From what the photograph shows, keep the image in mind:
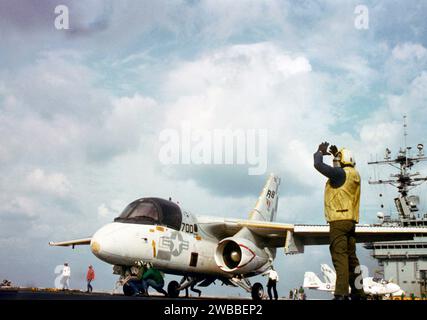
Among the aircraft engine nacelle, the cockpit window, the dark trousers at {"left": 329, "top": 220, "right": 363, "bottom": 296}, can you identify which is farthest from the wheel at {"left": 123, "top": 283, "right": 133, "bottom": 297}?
the dark trousers at {"left": 329, "top": 220, "right": 363, "bottom": 296}

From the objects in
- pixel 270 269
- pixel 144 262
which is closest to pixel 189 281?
pixel 270 269

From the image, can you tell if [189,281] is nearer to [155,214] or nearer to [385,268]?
[155,214]

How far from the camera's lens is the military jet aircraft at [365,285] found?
3868 centimetres

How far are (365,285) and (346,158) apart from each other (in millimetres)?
36775

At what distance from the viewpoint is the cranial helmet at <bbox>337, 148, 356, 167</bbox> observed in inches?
282

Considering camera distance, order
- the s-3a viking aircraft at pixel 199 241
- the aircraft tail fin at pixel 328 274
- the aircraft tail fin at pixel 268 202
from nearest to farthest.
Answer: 1. the s-3a viking aircraft at pixel 199 241
2. the aircraft tail fin at pixel 268 202
3. the aircraft tail fin at pixel 328 274

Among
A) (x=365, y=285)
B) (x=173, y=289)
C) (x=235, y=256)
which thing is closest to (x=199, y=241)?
(x=235, y=256)

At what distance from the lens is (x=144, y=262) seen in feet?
46.5

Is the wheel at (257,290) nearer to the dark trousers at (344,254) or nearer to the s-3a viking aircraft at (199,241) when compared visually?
the s-3a viking aircraft at (199,241)

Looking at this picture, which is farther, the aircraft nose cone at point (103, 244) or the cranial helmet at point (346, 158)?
the aircraft nose cone at point (103, 244)

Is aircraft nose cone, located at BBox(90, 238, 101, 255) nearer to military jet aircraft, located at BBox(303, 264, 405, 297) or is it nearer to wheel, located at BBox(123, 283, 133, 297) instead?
wheel, located at BBox(123, 283, 133, 297)

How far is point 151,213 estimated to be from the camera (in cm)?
1488

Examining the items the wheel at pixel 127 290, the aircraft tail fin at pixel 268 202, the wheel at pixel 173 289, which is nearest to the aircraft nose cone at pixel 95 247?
the wheel at pixel 127 290

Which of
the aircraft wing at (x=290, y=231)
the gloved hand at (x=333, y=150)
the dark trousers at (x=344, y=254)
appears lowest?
the dark trousers at (x=344, y=254)
